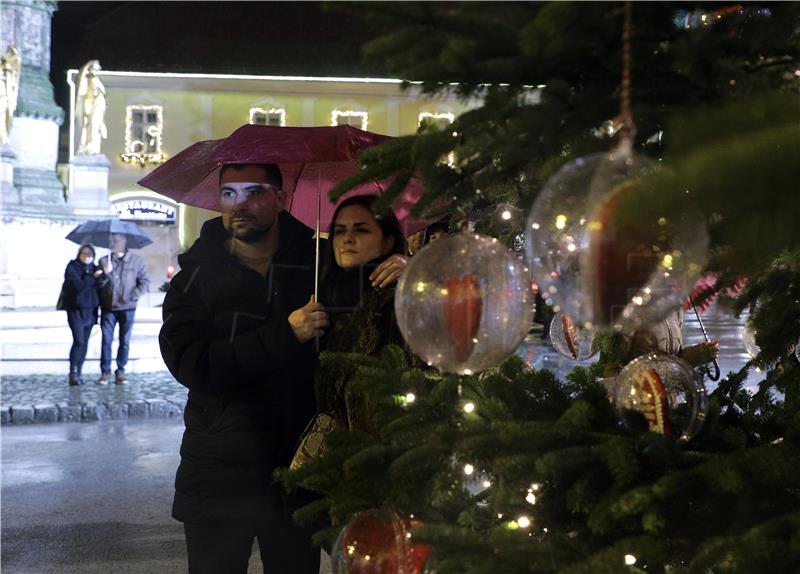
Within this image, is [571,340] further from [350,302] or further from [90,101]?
[90,101]

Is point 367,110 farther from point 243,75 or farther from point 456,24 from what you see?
point 456,24

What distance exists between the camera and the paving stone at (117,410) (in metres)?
12.0

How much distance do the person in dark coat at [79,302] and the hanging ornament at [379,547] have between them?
11.9 m

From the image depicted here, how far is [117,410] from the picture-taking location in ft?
39.7

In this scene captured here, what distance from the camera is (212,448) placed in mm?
3572

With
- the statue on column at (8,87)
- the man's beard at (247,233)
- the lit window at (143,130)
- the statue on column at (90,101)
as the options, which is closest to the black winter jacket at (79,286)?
the man's beard at (247,233)

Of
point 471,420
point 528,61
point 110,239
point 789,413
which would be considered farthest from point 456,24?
point 110,239

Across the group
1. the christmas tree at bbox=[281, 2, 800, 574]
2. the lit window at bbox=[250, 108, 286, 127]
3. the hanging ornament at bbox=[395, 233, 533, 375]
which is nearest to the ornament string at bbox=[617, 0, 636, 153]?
the christmas tree at bbox=[281, 2, 800, 574]

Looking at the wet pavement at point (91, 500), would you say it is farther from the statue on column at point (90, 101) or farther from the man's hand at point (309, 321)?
the statue on column at point (90, 101)

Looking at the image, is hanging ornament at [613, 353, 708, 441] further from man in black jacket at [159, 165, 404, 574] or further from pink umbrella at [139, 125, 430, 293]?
man in black jacket at [159, 165, 404, 574]

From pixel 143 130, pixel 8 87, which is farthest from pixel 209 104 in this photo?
pixel 8 87

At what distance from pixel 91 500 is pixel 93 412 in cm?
398

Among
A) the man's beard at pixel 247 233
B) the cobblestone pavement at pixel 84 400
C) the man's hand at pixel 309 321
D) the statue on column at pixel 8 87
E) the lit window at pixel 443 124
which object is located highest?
the statue on column at pixel 8 87

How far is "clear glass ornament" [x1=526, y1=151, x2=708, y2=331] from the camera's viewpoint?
1764 millimetres
